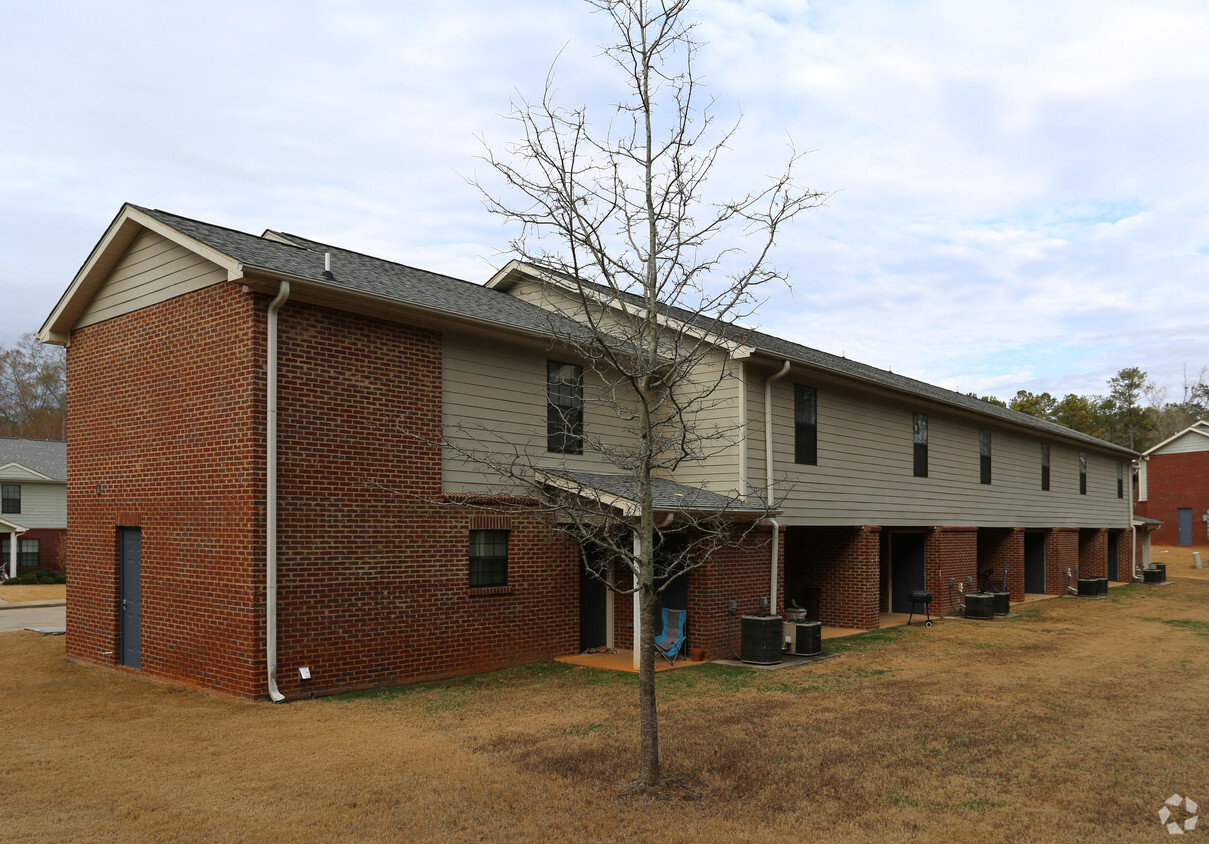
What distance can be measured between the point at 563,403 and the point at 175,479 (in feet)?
19.8

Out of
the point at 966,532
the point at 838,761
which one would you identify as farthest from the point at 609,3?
the point at 966,532

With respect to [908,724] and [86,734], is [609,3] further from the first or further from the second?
[86,734]

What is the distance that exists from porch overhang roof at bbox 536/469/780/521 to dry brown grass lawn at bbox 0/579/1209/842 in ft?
8.11

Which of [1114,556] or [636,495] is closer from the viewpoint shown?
[636,495]

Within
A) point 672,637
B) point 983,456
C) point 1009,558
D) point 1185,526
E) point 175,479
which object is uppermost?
point 983,456

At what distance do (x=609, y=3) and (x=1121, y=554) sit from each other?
1358 inches

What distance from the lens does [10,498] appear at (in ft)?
118

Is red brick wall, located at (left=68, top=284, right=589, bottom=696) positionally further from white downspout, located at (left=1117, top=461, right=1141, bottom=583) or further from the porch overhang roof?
white downspout, located at (left=1117, top=461, right=1141, bottom=583)

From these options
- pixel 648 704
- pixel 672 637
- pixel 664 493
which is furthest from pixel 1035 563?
pixel 648 704

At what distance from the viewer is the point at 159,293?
12.6 meters

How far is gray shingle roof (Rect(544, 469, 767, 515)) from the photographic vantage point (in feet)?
41.8

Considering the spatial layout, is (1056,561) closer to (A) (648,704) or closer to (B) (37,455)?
(A) (648,704)

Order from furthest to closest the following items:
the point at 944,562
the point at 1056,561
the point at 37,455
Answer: the point at 37,455 → the point at 1056,561 → the point at 944,562

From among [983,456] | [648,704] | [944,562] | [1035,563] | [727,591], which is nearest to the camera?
[648,704]
